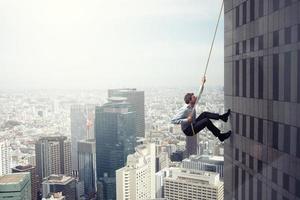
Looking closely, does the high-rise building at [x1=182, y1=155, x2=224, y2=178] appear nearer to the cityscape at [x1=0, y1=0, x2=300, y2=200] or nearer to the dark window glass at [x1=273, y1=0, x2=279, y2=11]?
the cityscape at [x1=0, y1=0, x2=300, y2=200]

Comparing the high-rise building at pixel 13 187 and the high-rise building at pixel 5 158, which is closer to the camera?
the high-rise building at pixel 13 187

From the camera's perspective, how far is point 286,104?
257cm

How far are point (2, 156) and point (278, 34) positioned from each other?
46.1 ft

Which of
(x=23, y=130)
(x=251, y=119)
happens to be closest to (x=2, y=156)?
(x=23, y=130)

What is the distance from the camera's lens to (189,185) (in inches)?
517

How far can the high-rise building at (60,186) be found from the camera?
16.0 meters

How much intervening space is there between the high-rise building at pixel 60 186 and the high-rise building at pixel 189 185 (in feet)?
14.3

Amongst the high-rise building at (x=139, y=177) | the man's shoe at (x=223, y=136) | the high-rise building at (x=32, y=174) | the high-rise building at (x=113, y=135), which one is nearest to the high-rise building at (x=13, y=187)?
the high-rise building at (x=32, y=174)

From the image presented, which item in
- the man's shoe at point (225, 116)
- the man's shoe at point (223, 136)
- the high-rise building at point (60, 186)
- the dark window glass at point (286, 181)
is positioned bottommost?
the high-rise building at point (60, 186)

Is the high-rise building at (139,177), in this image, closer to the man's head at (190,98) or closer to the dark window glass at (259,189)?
the dark window glass at (259,189)

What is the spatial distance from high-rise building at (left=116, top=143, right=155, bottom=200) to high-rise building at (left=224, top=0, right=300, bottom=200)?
416 inches

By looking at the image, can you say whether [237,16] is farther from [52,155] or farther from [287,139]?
[52,155]

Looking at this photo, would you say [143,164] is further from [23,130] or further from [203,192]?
[23,130]

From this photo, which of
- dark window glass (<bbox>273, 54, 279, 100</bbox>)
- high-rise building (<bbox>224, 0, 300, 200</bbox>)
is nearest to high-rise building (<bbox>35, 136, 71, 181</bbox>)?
high-rise building (<bbox>224, 0, 300, 200</bbox>)
